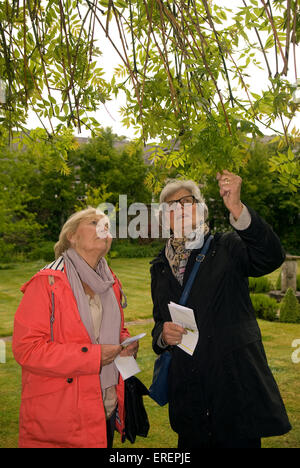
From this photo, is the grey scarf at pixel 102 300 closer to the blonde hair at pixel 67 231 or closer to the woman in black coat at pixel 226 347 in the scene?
the blonde hair at pixel 67 231

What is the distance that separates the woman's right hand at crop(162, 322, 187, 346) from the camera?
9.65 ft

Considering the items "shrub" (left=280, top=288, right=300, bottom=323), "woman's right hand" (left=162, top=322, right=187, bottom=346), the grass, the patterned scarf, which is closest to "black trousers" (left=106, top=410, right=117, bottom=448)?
"woman's right hand" (left=162, top=322, right=187, bottom=346)

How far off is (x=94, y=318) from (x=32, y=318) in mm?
481

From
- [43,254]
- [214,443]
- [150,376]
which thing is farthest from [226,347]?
[43,254]

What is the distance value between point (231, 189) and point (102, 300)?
1205 mm

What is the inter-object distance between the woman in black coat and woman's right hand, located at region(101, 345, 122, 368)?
378mm

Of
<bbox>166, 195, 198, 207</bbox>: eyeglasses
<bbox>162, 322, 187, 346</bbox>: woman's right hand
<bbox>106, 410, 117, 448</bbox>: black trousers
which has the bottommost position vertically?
<bbox>106, 410, 117, 448</bbox>: black trousers

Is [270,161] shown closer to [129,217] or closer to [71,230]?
[71,230]

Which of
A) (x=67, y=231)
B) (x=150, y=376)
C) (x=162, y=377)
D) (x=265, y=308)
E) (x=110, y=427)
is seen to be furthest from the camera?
(x=265, y=308)

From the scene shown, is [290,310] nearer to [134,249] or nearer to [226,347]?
[226,347]

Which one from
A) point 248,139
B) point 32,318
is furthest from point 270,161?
Result: point 32,318

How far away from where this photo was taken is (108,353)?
9.15ft

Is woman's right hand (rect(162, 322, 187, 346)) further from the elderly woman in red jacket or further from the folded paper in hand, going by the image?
the elderly woman in red jacket

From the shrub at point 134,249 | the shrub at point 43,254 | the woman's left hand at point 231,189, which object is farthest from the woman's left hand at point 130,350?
the shrub at point 134,249
